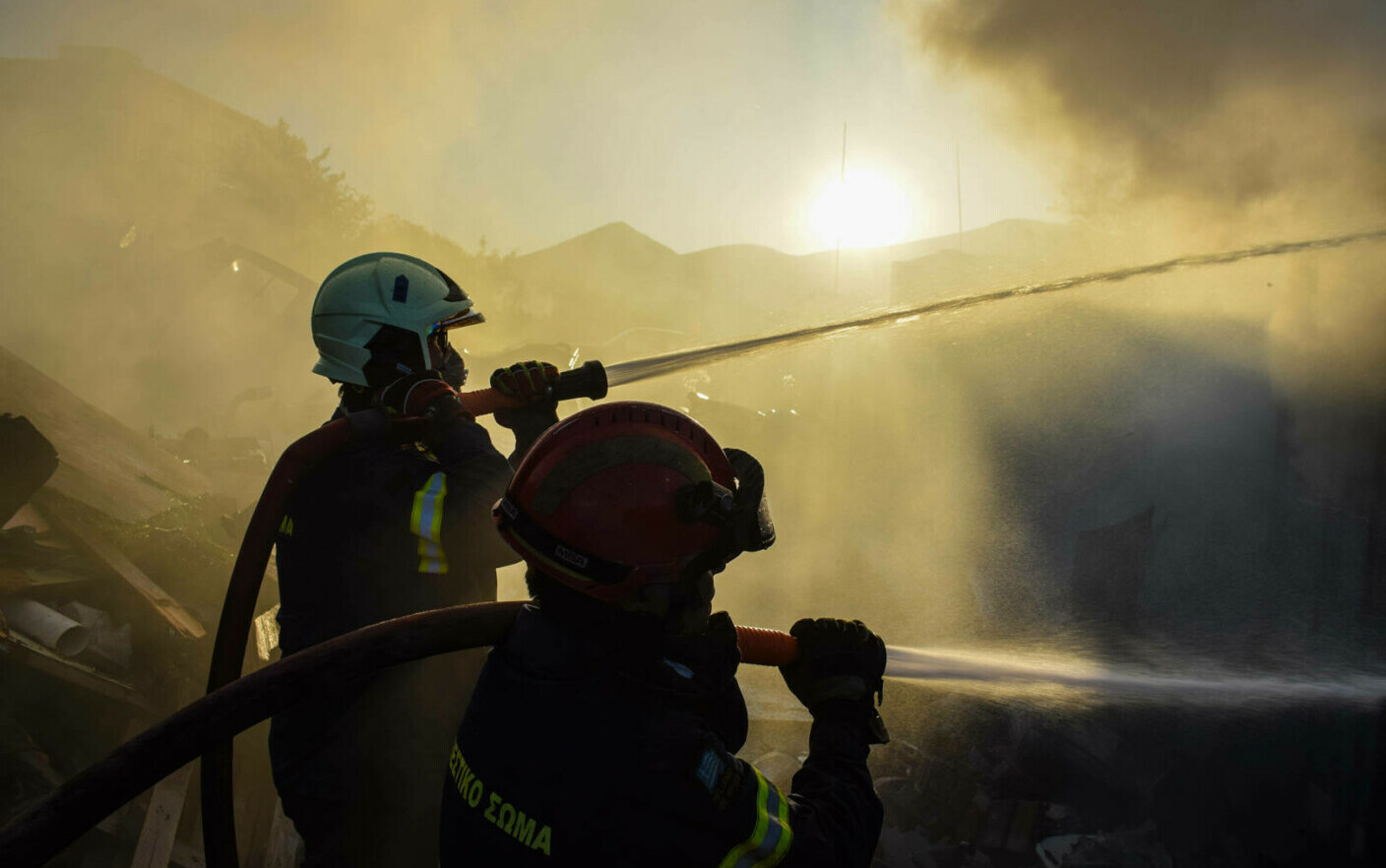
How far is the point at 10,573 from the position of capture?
5.25 meters

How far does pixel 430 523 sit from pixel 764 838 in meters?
1.31

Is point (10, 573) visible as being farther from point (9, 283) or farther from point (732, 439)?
point (9, 283)

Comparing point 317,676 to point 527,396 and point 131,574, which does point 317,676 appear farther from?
point 131,574

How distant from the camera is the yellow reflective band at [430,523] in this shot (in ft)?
6.68

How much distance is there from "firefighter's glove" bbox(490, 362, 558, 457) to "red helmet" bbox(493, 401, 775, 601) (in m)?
1.19

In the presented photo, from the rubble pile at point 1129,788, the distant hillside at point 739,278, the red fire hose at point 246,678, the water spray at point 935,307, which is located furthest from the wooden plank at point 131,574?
the distant hillside at point 739,278

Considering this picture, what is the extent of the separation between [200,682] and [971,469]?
5839 millimetres

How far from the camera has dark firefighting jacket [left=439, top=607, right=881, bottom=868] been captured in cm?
112

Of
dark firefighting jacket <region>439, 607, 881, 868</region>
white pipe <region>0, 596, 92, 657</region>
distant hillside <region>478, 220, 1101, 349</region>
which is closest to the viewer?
dark firefighting jacket <region>439, 607, 881, 868</region>

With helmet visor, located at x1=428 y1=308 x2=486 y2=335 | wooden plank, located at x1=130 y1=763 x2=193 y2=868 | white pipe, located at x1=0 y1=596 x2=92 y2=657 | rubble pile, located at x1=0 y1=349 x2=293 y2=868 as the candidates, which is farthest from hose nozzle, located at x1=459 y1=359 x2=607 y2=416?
white pipe, located at x1=0 y1=596 x2=92 y2=657

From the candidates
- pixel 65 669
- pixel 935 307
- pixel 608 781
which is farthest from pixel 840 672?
pixel 65 669

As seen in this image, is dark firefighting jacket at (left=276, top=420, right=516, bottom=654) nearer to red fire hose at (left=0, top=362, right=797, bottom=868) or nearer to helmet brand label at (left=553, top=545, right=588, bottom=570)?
red fire hose at (left=0, top=362, right=797, bottom=868)

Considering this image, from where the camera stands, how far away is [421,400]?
2.27m

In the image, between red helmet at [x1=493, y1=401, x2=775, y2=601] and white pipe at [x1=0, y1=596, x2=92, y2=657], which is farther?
white pipe at [x1=0, y1=596, x2=92, y2=657]
